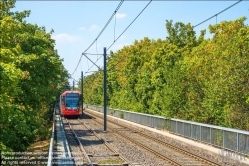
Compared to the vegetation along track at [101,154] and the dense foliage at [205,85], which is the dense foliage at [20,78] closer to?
the vegetation along track at [101,154]

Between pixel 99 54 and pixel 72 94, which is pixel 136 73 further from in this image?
pixel 99 54

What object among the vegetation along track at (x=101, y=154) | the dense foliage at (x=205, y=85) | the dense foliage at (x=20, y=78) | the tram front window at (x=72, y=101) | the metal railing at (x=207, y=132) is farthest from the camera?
the tram front window at (x=72, y=101)

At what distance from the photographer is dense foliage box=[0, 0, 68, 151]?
10315 millimetres

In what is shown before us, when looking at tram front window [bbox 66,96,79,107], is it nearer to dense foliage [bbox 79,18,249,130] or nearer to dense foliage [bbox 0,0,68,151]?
dense foliage [bbox 79,18,249,130]

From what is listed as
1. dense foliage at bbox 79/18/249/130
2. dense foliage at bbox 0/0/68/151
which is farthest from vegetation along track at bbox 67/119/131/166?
dense foliage at bbox 79/18/249/130

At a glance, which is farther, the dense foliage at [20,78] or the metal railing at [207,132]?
the metal railing at [207,132]

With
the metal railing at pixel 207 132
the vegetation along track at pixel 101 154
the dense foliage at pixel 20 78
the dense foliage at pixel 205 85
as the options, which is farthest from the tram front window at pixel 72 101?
the vegetation along track at pixel 101 154

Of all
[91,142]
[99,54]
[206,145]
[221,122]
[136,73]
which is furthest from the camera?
[136,73]

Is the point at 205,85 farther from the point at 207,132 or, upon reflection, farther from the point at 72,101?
the point at 72,101

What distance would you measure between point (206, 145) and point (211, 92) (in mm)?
3092

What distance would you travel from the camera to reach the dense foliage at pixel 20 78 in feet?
33.8

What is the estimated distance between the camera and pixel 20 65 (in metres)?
18.9

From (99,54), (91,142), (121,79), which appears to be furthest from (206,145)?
(121,79)

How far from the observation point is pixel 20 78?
658 inches
